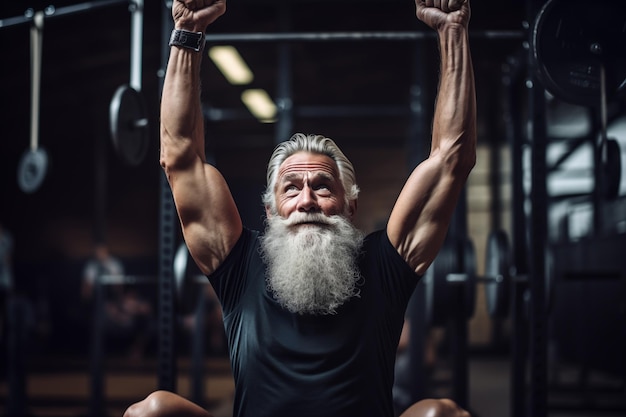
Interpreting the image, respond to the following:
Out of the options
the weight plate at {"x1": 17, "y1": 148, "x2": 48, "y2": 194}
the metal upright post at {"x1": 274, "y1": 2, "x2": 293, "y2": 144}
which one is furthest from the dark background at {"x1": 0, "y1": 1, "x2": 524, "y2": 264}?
the weight plate at {"x1": 17, "y1": 148, "x2": 48, "y2": 194}

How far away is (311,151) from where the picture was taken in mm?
1614

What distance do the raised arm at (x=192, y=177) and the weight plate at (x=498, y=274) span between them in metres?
1.78

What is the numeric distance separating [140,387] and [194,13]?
5161mm

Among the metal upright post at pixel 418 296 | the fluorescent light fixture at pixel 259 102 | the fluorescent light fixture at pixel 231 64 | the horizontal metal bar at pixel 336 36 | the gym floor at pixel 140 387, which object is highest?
the fluorescent light fixture at pixel 231 64

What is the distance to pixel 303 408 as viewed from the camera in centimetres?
138

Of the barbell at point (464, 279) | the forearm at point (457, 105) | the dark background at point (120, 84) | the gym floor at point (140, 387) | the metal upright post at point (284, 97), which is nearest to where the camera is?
the forearm at point (457, 105)

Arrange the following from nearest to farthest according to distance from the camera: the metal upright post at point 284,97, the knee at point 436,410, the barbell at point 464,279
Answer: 1. the knee at point 436,410
2. the barbell at point 464,279
3. the metal upright post at point 284,97

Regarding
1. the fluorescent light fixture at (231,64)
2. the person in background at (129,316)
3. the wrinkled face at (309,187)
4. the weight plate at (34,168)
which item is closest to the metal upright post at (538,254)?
the wrinkled face at (309,187)

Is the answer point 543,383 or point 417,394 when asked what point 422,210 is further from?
point 417,394

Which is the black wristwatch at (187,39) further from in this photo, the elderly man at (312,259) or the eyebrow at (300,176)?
the eyebrow at (300,176)

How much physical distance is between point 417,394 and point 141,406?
2.91 meters

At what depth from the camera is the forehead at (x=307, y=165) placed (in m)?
1.57

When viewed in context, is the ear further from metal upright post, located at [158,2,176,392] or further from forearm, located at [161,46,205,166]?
metal upright post, located at [158,2,176,392]

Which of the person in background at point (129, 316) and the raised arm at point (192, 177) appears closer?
the raised arm at point (192, 177)
